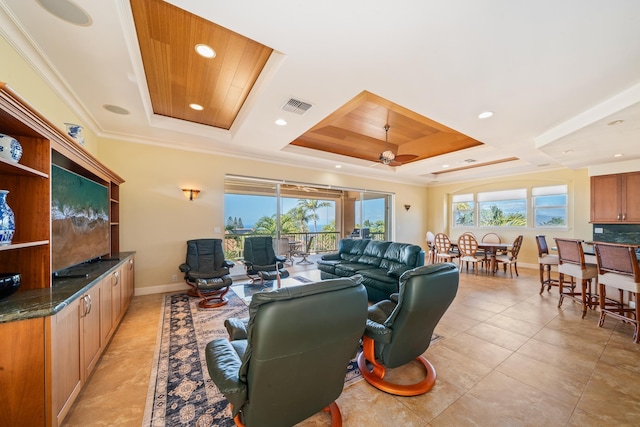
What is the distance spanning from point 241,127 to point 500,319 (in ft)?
15.3

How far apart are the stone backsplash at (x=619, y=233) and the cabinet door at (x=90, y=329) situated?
8949 mm

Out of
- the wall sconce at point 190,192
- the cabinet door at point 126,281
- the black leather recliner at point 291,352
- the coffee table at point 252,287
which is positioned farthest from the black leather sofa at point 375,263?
the cabinet door at point 126,281

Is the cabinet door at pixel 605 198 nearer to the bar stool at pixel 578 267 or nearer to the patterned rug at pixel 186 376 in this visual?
the bar stool at pixel 578 267

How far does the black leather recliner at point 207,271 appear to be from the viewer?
12.4ft

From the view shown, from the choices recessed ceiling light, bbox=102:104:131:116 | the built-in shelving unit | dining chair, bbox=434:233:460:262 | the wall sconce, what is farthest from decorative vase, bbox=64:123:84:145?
dining chair, bbox=434:233:460:262

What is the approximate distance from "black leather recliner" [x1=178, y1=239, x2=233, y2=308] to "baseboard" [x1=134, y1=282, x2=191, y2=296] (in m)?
0.41

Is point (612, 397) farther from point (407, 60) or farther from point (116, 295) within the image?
point (116, 295)

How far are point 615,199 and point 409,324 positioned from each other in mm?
6816

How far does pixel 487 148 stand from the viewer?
16.0 feet

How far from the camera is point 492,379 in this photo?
2078 millimetres

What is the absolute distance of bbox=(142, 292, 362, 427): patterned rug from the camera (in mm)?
1670

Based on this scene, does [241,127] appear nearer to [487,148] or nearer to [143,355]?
[143,355]

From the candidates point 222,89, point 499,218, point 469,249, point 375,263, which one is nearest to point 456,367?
point 375,263

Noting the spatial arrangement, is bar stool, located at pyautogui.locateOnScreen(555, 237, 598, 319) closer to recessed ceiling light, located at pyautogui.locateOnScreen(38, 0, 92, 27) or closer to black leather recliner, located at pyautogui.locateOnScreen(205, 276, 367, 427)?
black leather recliner, located at pyautogui.locateOnScreen(205, 276, 367, 427)
